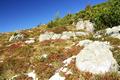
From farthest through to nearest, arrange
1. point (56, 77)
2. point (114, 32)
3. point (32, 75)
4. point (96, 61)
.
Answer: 1. point (114, 32)
2. point (32, 75)
3. point (56, 77)
4. point (96, 61)

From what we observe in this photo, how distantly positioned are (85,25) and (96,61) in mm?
25114

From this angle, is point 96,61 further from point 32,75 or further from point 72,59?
point 32,75

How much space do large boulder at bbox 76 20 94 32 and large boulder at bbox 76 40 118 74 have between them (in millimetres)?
21227

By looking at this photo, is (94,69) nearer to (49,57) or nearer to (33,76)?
(33,76)

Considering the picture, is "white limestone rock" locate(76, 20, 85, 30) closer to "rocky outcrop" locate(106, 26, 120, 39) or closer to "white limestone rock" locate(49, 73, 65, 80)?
"rocky outcrop" locate(106, 26, 120, 39)

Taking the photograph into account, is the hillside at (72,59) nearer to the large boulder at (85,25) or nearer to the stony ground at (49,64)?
the stony ground at (49,64)

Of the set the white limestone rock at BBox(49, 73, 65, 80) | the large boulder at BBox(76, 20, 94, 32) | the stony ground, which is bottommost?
the white limestone rock at BBox(49, 73, 65, 80)

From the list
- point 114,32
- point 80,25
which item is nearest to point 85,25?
point 80,25

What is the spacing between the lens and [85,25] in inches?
1654

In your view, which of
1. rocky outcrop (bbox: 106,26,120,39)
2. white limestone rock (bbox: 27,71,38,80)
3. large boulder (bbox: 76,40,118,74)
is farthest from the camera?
rocky outcrop (bbox: 106,26,120,39)

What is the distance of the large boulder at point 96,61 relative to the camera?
54.5ft

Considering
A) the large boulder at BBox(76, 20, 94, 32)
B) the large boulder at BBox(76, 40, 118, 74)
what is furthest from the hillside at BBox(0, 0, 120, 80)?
the large boulder at BBox(76, 20, 94, 32)

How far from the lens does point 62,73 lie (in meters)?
18.2

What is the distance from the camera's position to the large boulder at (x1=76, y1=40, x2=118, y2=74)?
54.5 ft
